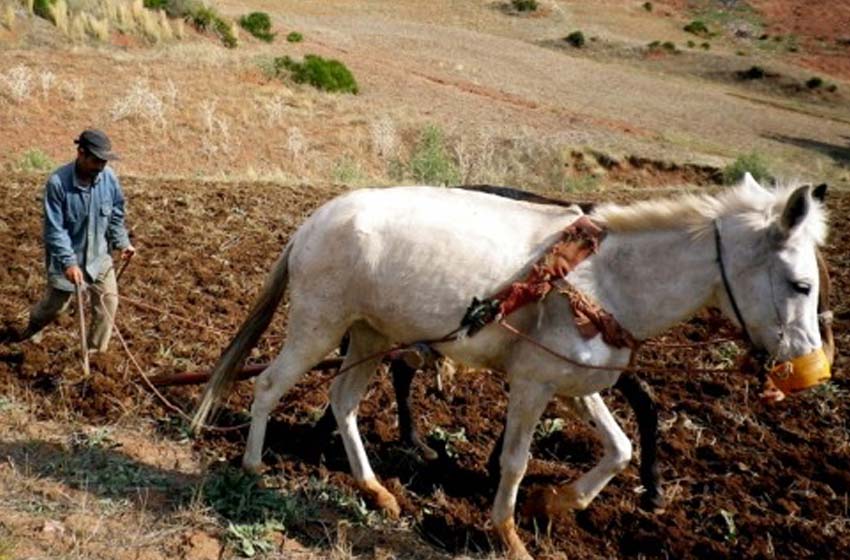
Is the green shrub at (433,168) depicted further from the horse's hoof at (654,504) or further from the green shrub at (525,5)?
the green shrub at (525,5)

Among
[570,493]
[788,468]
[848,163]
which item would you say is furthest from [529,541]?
[848,163]

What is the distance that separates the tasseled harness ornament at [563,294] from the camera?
4246 mm

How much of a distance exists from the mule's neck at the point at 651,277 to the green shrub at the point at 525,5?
1949 inches

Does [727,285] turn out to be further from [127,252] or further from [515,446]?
[127,252]

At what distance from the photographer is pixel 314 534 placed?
4742mm

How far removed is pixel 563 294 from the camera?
4289 mm

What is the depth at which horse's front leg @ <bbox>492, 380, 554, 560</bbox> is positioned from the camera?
442cm

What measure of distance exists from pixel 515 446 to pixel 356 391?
1066 millimetres

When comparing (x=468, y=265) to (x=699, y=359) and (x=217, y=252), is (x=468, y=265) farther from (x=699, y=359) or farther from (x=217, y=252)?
(x=217, y=252)

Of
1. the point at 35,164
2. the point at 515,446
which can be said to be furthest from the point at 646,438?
the point at 35,164

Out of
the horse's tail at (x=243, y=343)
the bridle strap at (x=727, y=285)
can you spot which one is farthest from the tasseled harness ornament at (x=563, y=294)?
the horse's tail at (x=243, y=343)

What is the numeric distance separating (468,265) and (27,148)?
549 inches

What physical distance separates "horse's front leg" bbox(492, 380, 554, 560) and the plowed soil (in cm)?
20

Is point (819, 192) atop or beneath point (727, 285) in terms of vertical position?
atop
